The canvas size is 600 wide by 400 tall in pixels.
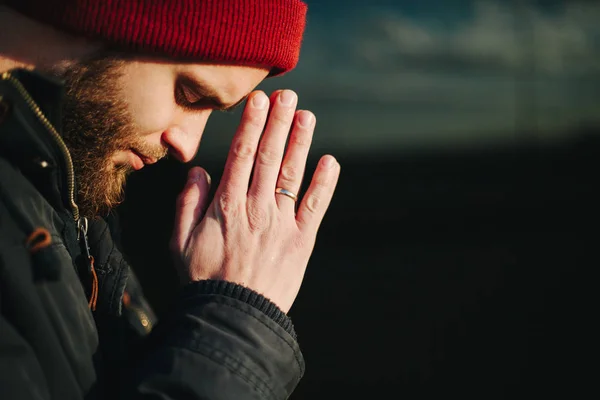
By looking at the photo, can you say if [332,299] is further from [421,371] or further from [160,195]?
[160,195]

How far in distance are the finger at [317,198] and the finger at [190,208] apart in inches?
8.4

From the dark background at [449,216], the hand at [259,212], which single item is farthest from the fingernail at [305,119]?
the dark background at [449,216]

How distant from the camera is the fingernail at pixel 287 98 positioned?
5.02ft

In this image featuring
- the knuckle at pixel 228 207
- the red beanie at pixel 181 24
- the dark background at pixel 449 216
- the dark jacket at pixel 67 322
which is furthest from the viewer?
the dark background at pixel 449 216

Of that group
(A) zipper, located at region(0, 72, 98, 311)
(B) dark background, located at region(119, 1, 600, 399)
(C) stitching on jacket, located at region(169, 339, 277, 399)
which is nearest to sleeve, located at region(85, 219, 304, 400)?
(C) stitching on jacket, located at region(169, 339, 277, 399)

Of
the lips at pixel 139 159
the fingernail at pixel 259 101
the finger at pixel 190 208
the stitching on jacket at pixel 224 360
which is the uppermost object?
the fingernail at pixel 259 101

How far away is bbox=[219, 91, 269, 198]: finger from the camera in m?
1.48

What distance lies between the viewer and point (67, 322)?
1.13 m

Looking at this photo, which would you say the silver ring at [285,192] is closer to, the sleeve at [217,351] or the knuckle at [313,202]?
the knuckle at [313,202]

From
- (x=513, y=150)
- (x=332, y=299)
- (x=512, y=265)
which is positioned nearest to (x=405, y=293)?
(x=332, y=299)

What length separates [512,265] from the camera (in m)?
4.07

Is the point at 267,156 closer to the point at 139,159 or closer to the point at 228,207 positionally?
the point at 228,207

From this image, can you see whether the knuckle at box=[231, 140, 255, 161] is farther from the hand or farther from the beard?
the beard

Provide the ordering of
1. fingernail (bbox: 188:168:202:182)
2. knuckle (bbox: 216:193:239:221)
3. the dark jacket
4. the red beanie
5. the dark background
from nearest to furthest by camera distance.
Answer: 1. the dark jacket
2. the red beanie
3. knuckle (bbox: 216:193:239:221)
4. fingernail (bbox: 188:168:202:182)
5. the dark background
